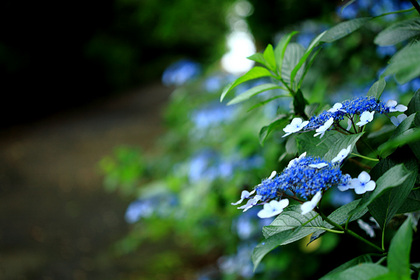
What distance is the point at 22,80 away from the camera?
9516 mm

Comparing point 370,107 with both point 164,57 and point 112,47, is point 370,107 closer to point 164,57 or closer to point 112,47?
point 112,47

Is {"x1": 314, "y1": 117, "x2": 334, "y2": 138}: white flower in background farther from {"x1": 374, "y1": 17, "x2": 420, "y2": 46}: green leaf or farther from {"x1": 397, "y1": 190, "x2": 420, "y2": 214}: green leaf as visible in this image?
{"x1": 374, "y1": 17, "x2": 420, "y2": 46}: green leaf

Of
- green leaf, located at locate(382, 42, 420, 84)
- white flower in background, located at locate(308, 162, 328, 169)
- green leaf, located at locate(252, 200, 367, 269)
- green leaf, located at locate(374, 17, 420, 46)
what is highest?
green leaf, located at locate(374, 17, 420, 46)

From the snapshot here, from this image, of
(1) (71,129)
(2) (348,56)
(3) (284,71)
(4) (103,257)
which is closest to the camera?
(3) (284,71)

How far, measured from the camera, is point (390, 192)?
663mm

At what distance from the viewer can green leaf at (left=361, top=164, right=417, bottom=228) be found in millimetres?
578

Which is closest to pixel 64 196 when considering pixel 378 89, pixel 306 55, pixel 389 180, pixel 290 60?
pixel 290 60

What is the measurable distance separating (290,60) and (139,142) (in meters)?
6.72

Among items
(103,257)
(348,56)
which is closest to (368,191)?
(348,56)

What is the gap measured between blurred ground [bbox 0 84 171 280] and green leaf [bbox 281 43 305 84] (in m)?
3.28

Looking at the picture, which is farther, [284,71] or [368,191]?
[284,71]

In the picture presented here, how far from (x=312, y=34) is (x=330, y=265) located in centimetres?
137

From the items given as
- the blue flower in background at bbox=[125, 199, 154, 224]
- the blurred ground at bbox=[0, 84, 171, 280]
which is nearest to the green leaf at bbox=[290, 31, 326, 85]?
the blue flower in background at bbox=[125, 199, 154, 224]

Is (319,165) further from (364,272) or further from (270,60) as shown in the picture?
(270,60)
